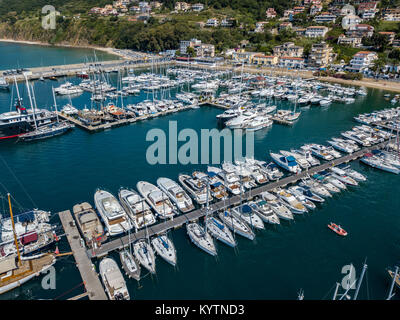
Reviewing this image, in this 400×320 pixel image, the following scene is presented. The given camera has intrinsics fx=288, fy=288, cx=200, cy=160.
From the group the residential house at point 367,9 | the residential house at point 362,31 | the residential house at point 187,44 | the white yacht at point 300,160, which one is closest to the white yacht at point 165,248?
the white yacht at point 300,160

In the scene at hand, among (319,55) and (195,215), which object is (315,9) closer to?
(319,55)

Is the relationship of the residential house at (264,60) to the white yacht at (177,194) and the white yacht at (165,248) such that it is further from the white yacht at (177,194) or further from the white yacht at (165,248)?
the white yacht at (165,248)

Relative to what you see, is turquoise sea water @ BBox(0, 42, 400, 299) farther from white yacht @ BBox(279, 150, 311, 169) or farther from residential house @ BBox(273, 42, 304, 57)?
residential house @ BBox(273, 42, 304, 57)

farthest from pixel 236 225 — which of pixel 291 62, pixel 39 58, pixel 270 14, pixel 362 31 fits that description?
pixel 270 14

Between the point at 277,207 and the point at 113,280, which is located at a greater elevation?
the point at 277,207

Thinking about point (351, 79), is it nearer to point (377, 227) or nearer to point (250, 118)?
point (250, 118)

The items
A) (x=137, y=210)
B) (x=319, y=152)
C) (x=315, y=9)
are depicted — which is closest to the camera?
(x=137, y=210)

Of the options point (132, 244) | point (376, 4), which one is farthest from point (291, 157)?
point (376, 4)
